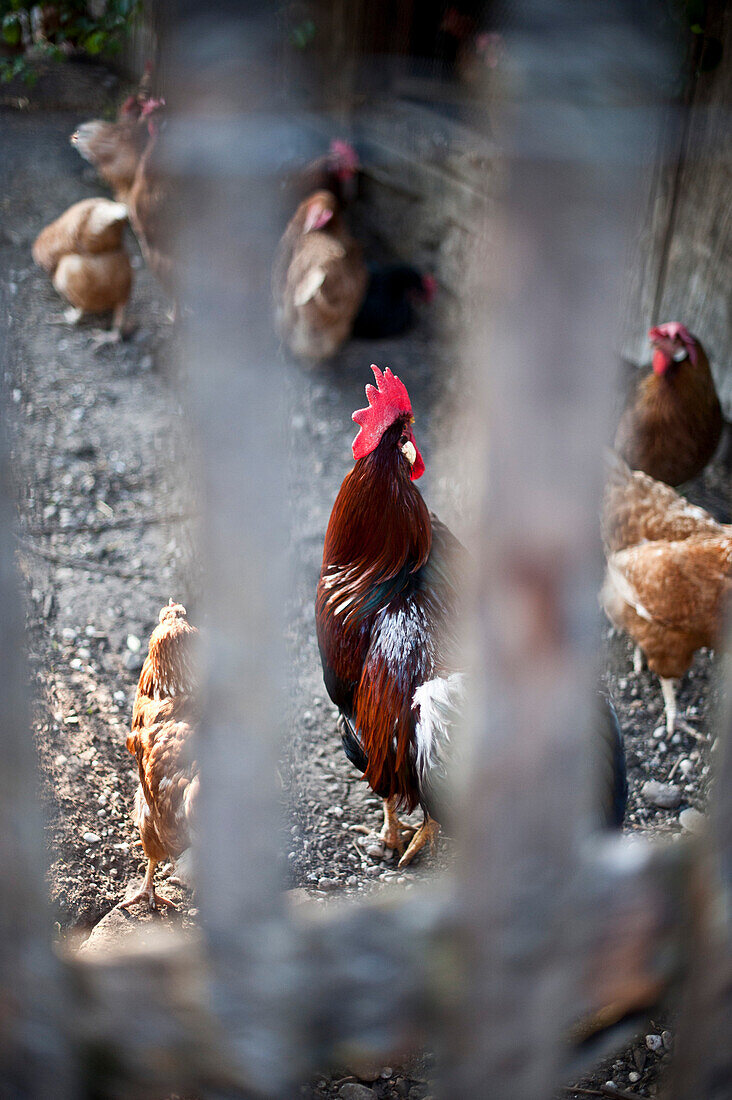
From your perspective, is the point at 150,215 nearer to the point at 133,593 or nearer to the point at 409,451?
the point at 133,593

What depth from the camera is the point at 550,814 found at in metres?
0.72

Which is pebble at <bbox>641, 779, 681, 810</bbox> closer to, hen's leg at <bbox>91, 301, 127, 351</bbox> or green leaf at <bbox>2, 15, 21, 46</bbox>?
hen's leg at <bbox>91, 301, 127, 351</bbox>

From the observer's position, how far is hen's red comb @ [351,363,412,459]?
213 centimetres

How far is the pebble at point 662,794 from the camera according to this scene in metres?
2.56

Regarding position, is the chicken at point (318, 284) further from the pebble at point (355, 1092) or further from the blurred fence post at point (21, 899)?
the blurred fence post at point (21, 899)

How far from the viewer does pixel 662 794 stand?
2.58 metres

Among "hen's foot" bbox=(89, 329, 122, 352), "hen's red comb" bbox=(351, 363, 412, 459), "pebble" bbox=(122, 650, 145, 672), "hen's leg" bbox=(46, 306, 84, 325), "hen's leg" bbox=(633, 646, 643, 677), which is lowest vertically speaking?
"pebble" bbox=(122, 650, 145, 672)

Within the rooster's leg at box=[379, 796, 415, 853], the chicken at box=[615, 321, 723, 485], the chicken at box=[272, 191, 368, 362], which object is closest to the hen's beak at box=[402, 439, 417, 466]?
the rooster's leg at box=[379, 796, 415, 853]

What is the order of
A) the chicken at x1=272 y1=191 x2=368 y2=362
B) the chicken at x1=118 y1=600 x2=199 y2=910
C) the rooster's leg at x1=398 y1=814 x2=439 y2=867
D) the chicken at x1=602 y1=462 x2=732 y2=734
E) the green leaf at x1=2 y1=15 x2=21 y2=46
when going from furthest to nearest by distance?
the green leaf at x1=2 y1=15 x2=21 y2=46, the chicken at x1=272 y1=191 x2=368 y2=362, the chicken at x1=602 y1=462 x2=732 y2=734, the rooster's leg at x1=398 y1=814 x2=439 y2=867, the chicken at x1=118 y1=600 x2=199 y2=910

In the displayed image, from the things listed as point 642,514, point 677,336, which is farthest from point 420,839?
point 677,336

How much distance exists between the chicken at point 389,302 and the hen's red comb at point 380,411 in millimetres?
3141

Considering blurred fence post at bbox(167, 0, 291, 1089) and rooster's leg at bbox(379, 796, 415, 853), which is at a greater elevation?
blurred fence post at bbox(167, 0, 291, 1089)

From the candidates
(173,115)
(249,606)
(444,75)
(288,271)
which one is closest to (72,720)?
(249,606)

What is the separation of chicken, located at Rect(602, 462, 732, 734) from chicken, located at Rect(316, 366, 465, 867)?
2.69 ft
